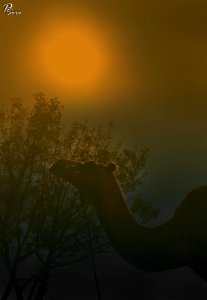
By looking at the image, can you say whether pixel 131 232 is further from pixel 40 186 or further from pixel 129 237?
pixel 40 186

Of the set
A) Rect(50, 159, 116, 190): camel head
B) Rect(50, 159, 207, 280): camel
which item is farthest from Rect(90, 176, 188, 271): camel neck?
Rect(50, 159, 116, 190): camel head

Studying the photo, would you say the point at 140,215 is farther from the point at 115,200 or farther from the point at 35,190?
the point at 115,200

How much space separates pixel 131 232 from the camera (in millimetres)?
11680

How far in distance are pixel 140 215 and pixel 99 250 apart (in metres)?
3.72

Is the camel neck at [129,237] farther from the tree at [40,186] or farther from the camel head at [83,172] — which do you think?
the tree at [40,186]

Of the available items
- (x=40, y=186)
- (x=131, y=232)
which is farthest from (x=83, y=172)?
(x=40, y=186)

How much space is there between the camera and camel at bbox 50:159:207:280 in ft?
38.1

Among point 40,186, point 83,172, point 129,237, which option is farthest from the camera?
point 40,186

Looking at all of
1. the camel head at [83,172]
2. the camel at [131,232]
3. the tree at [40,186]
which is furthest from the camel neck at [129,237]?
the tree at [40,186]

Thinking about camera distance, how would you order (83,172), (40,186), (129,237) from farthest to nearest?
(40,186) < (83,172) < (129,237)

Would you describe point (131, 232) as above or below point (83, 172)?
below

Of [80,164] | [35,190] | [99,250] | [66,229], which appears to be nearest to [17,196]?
[35,190]

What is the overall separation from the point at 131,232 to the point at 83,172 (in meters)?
1.50

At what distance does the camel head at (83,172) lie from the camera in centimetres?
1178
